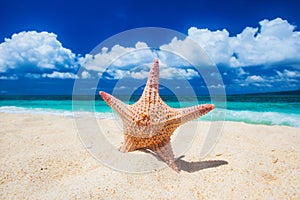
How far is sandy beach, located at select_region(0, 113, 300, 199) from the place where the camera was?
245 cm

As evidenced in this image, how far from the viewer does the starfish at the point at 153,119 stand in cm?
312

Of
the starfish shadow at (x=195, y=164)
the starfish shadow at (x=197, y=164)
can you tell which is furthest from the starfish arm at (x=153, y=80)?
the starfish shadow at (x=197, y=164)

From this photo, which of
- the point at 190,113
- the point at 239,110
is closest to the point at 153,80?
the point at 190,113

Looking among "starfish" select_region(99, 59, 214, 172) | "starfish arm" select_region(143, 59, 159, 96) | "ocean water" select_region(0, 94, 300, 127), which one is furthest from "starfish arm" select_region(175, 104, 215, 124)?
"ocean water" select_region(0, 94, 300, 127)

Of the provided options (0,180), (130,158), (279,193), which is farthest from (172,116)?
(0,180)

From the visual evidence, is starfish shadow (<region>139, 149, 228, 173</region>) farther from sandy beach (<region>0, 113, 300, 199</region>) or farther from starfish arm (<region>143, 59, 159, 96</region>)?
starfish arm (<region>143, 59, 159, 96</region>)

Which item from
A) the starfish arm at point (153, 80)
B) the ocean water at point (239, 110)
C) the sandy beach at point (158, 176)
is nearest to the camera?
the sandy beach at point (158, 176)

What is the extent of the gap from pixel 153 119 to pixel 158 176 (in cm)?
81

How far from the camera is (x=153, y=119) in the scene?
3.12 meters

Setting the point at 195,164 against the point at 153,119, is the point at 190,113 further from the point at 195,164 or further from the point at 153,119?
the point at 195,164

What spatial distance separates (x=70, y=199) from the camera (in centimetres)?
233

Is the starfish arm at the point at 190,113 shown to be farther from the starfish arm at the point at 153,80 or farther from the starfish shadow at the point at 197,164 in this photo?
the starfish shadow at the point at 197,164

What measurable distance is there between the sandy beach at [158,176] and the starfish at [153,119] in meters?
0.45

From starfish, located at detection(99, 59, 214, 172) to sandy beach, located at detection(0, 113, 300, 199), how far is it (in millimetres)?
446
